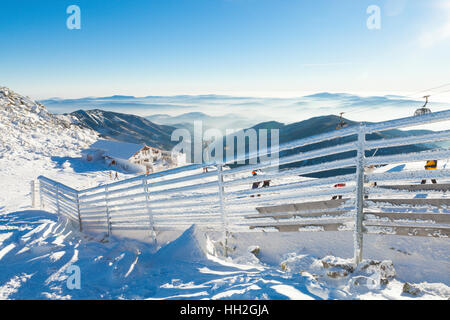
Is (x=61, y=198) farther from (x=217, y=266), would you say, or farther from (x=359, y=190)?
(x=359, y=190)

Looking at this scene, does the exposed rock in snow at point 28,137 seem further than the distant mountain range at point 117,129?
No

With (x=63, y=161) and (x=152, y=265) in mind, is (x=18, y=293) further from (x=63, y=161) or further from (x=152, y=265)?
(x=63, y=161)

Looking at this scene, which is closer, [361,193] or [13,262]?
[361,193]

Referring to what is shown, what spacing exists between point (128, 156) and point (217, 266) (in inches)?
1575

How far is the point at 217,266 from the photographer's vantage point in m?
3.52

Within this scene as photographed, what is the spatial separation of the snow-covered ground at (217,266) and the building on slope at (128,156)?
34.7 metres

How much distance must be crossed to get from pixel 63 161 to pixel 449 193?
36.7 meters

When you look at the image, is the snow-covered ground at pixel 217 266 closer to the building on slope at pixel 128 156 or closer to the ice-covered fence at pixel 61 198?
the ice-covered fence at pixel 61 198

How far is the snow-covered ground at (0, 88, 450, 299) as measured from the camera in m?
2.72

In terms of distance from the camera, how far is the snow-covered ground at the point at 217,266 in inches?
107

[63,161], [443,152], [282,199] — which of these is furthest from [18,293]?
[63,161]

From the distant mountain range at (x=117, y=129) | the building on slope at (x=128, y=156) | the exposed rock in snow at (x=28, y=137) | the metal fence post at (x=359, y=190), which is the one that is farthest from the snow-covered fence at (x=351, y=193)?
the distant mountain range at (x=117, y=129)

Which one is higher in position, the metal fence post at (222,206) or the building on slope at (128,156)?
the metal fence post at (222,206)
